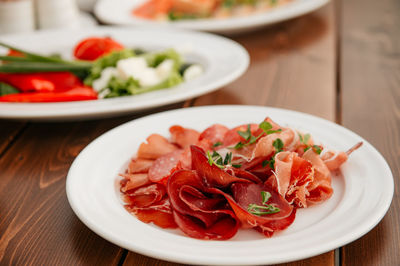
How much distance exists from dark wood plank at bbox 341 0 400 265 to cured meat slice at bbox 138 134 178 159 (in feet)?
1.57

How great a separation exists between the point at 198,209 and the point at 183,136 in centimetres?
35

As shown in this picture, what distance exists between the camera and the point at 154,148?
1181mm

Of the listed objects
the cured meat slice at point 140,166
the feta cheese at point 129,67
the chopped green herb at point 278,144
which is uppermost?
the chopped green herb at point 278,144

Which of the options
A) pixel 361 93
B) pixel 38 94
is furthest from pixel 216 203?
pixel 361 93

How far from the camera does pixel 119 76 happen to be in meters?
1.77

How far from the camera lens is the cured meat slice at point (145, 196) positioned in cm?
102

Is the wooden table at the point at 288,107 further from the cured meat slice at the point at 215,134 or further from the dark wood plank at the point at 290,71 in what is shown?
the cured meat slice at the point at 215,134

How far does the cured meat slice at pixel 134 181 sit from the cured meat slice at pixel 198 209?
130 millimetres


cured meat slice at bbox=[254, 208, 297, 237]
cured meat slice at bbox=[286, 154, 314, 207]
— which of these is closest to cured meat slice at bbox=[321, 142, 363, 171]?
cured meat slice at bbox=[286, 154, 314, 207]

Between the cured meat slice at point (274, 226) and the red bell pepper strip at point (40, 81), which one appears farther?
the red bell pepper strip at point (40, 81)

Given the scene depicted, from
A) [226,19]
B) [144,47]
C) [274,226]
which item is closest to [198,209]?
[274,226]

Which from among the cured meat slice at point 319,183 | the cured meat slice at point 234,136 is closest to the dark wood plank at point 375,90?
the cured meat slice at point 319,183

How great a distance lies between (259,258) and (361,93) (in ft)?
3.78

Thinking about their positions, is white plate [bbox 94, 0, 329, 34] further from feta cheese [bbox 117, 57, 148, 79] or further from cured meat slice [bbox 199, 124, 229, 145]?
cured meat slice [bbox 199, 124, 229, 145]
